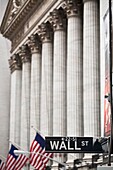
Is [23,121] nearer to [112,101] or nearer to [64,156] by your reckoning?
[64,156]

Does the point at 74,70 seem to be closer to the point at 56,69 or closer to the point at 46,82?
the point at 56,69

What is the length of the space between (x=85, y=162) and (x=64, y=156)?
19.7 feet

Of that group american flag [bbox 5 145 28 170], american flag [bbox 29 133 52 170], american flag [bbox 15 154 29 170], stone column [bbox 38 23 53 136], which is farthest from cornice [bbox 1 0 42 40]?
american flag [bbox 29 133 52 170]

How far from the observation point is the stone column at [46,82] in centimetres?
4044

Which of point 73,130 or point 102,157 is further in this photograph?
point 73,130

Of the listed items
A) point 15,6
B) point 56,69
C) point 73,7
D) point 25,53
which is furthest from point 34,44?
point 73,7

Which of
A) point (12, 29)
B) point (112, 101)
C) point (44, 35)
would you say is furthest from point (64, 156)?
point (112, 101)

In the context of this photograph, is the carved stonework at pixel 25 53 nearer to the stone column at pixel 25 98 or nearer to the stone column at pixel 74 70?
the stone column at pixel 25 98

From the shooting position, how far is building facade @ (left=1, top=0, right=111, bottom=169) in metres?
33.0

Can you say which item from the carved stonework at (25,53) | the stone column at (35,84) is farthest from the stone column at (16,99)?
the stone column at (35,84)

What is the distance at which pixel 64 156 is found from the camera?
123 feet

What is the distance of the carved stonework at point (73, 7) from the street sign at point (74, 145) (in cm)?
1445

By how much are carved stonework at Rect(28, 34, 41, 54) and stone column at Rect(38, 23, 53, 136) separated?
224 centimetres

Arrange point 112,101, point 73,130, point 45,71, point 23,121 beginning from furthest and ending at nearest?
1. point 23,121
2. point 45,71
3. point 73,130
4. point 112,101
